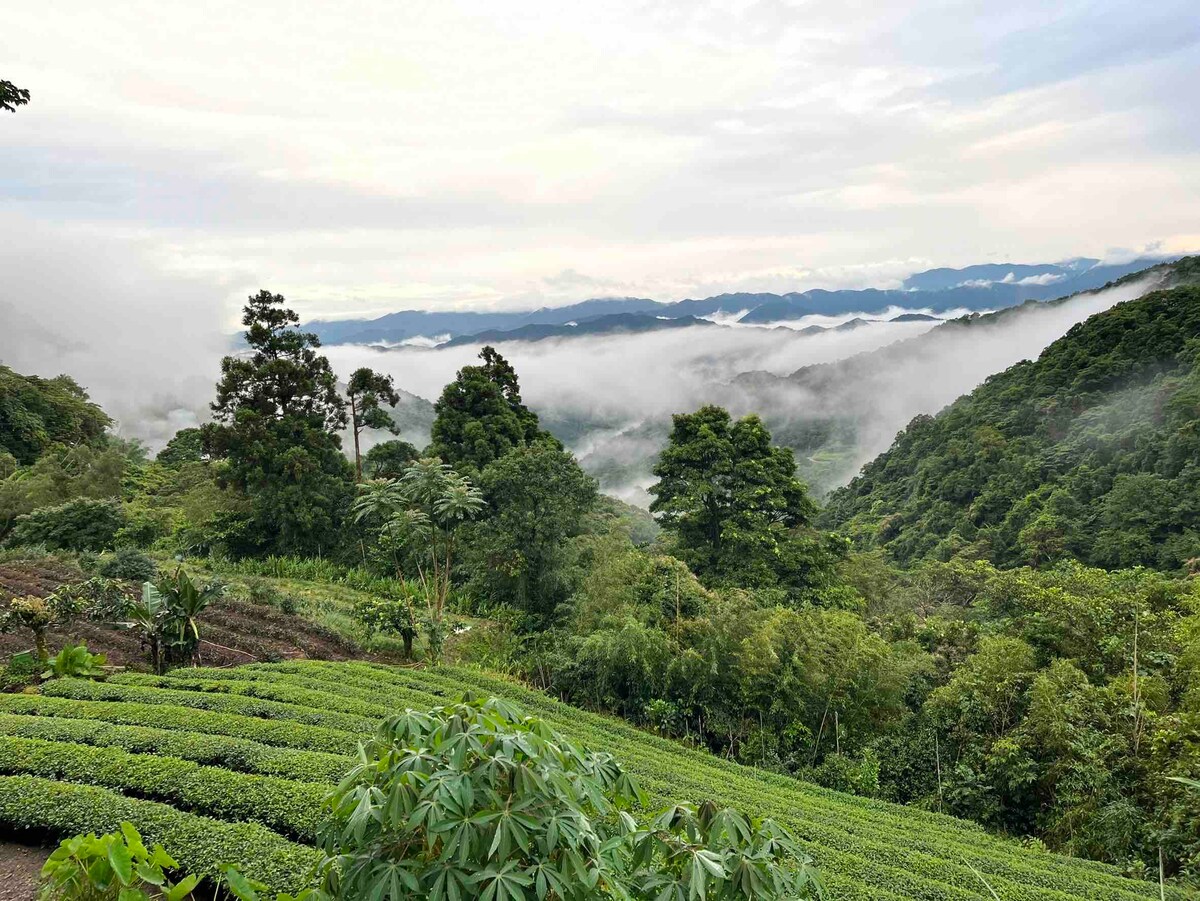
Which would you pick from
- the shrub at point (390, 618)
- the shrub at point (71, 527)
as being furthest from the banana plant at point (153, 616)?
the shrub at point (71, 527)

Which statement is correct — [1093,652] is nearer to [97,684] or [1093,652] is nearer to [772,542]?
[772,542]

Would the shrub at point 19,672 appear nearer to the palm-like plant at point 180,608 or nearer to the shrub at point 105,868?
the palm-like plant at point 180,608

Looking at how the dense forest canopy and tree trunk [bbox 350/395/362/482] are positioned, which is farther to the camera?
tree trunk [bbox 350/395/362/482]

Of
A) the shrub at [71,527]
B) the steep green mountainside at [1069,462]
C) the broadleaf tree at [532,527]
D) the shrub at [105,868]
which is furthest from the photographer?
the steep green mountainside at [1069,462]

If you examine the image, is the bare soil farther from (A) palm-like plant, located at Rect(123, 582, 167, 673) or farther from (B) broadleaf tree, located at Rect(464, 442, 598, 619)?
(B) broadleaf tree, located at Rect(464, 442, 598, 619)

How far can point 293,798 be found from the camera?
Result: 20.6 feet

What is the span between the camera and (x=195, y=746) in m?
7.39

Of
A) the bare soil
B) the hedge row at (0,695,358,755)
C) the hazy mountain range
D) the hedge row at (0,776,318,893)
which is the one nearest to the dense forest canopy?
the bare soil

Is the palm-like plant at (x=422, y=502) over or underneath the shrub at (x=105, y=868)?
underneath

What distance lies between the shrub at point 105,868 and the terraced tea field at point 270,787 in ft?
5.73

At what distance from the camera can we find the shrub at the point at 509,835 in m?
2.20

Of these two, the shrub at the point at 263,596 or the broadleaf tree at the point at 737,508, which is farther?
the broadleaf tree at the point at 737,508

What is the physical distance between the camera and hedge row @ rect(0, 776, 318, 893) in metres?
5.28

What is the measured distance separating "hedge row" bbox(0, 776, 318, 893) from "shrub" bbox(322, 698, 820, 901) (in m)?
3.57
